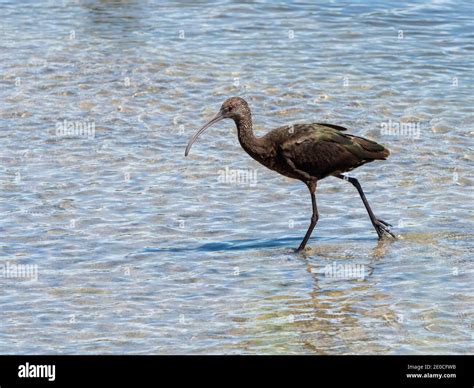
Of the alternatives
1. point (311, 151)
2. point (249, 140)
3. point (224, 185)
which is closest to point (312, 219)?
point (311, 151)

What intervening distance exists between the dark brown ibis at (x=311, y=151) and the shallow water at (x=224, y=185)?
60cm

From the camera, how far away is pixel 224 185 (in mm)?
14578

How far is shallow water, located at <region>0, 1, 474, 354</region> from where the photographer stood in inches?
414

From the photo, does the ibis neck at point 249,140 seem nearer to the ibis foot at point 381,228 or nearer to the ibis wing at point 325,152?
the ibis wing at point 325,152

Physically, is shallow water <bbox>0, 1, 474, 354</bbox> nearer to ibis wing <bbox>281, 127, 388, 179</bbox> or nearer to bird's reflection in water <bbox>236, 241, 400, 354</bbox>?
bird's reflection in water <bbox>236, 241, 400, 354</bbox>

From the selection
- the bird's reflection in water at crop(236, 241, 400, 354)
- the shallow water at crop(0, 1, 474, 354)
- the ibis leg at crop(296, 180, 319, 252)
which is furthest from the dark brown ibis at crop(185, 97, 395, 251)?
the bird's reflection in water at crop(236, 241, 400, 354)

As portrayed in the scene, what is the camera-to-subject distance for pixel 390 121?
16.9 meters

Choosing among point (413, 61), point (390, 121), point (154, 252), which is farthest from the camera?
point (413, 61)

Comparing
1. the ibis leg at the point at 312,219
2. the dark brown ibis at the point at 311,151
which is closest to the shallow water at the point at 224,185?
the ibis leg at the point at 312,219

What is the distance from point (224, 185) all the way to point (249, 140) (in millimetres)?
1610

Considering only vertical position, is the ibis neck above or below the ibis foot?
above
